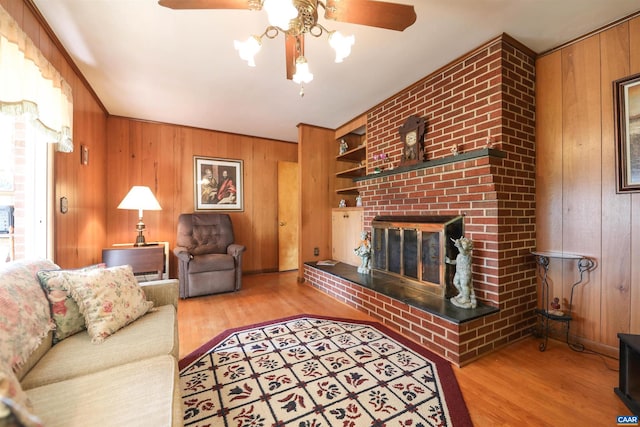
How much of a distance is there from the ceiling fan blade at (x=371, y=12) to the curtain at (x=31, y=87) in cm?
158

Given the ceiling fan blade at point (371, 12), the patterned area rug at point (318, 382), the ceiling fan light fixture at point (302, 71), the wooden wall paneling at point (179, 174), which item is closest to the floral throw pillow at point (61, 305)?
the patterned area rug at point (318, 382)

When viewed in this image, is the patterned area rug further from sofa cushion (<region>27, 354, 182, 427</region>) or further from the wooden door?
the wooden door

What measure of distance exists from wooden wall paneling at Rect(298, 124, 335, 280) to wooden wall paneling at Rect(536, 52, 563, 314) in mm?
2536

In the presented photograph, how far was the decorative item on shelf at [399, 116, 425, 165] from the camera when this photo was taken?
2.56 metres

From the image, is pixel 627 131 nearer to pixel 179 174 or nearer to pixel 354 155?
pixel 354 155

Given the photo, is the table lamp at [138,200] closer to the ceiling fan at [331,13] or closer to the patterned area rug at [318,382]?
the patterned area rug at [318,382]

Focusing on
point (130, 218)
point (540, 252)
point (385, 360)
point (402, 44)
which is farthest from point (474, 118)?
point (130, 218)

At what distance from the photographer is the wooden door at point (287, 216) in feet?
15.2

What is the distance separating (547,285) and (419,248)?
40.0 inches

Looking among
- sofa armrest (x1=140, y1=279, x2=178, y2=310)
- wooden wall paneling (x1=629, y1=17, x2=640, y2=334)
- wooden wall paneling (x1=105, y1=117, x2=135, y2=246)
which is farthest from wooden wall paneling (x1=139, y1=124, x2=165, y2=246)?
wooden wall paneling (x1=629, y1=17, x2=640, y2=334)

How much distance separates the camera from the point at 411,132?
8.74 feet

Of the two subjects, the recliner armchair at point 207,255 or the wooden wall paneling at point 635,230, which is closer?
the wooden wall paneling at point 635,230

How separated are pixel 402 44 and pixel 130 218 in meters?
3.88

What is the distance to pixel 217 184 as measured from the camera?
409 centimetres
